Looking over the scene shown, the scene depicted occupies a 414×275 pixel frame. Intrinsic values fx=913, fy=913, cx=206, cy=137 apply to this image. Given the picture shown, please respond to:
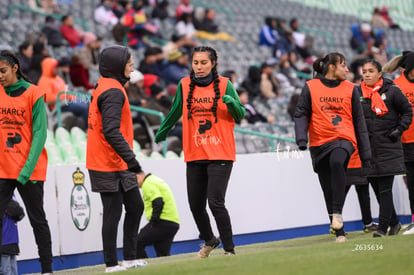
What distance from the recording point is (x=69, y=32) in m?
18.4

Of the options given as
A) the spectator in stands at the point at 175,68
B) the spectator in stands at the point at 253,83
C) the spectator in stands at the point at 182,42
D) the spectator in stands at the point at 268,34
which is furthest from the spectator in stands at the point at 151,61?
the spectator in stands at the point at 268,34

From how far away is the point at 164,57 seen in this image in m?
19.0

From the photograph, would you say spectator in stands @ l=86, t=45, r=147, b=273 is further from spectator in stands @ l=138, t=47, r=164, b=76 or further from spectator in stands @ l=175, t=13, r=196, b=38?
spectator in stands @ l=175, t=13, r=196, b=38

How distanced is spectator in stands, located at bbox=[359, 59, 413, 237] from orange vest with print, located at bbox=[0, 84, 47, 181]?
13.0 feet

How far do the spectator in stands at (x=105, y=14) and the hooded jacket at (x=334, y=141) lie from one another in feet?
40.2

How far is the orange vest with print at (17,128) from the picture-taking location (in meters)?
7.62

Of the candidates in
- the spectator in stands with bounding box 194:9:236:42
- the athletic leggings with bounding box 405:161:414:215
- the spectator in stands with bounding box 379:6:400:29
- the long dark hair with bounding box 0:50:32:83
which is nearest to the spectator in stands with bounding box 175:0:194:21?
the spectator in stands with bounding box 194:9:236:42

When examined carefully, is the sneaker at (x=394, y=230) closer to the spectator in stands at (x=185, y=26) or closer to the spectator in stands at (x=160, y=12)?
the spectator in stands at (x=185, y=26)

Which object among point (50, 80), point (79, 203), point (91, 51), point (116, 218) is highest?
point (91, 51)

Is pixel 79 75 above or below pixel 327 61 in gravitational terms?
above

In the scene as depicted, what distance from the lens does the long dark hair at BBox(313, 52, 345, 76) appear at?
30.5 ft

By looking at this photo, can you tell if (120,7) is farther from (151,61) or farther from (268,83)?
(268,83)

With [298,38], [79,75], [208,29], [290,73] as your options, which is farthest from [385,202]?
[298,38]

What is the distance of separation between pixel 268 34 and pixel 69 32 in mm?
7248
